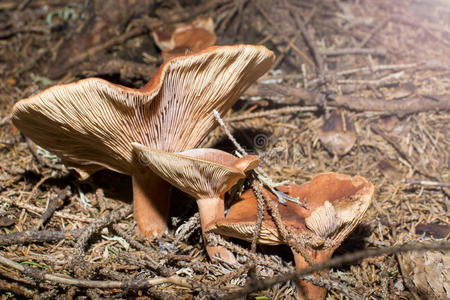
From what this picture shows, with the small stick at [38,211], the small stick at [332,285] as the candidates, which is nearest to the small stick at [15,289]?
A: the small stick at [38,211]

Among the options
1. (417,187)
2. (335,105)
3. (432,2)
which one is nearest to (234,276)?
(417,187)

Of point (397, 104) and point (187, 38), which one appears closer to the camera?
point (397, 104)

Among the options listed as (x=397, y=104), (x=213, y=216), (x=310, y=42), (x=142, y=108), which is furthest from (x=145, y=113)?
(x=310, y=42)

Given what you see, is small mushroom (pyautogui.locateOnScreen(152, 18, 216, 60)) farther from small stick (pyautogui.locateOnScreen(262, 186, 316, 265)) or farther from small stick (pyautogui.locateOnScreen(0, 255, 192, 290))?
small stick (pyautogui.locateOnScreen(0, 255, 192, 290))

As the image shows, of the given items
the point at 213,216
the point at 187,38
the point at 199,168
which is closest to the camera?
the point at 199,168

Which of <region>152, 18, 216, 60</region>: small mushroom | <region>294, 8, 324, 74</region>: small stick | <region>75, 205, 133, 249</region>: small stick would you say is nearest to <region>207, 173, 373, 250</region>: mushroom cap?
<region>75, 205, 133, 249</region>: small stick

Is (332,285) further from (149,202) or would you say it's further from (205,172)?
(149,202)

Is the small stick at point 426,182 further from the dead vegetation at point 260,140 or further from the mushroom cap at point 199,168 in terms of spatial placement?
the mushroom cap at point 199,168
